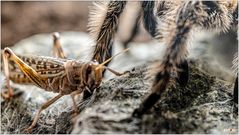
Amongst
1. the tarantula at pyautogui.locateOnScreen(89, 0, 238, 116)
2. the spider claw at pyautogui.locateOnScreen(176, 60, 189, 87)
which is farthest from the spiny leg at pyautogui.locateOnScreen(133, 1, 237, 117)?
the spider claw at pyautogui.locateOnScreen(176, 60, 189, 87)

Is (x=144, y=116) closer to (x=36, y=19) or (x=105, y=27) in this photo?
(x=105, y=27)

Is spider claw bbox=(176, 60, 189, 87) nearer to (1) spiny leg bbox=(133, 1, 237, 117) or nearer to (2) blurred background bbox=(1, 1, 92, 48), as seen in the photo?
(1) spiny leg bbox=(133, 1, 237, 117)

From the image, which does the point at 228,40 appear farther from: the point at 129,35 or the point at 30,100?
the point at 30,100

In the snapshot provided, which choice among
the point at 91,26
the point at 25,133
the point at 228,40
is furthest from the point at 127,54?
the point at 25,133

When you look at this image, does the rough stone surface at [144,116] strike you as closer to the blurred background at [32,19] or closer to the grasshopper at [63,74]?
the grasshopper at [63,74]

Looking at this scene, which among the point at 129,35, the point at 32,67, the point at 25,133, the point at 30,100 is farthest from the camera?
the point at 129,35

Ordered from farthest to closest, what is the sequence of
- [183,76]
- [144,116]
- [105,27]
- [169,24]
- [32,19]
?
[32,19]
[105,27]
[183,76]
[169,24]
[144,116]

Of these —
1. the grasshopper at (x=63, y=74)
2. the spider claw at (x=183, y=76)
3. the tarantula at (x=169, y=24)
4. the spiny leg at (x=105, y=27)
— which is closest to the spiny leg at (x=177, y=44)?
the tarantula at (x=169, y=24)

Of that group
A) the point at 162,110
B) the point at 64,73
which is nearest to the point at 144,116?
the point at 162,110
